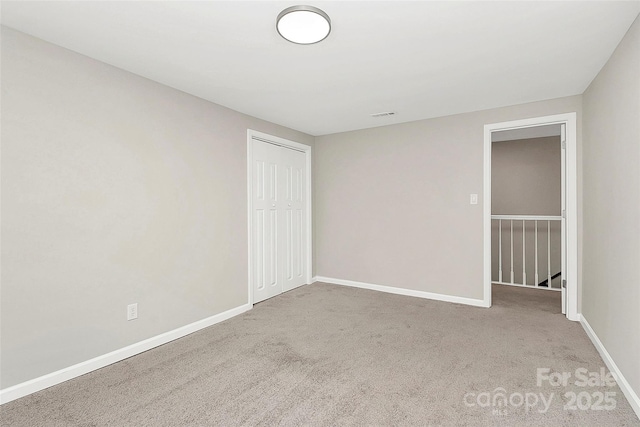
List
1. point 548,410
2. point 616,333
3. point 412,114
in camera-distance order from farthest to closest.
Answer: point 412,114 → point 616,333 → point 548,410

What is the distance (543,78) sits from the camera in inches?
104

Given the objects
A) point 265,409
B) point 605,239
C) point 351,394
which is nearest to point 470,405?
point 351,394

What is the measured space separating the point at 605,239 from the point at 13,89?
13.4 feet

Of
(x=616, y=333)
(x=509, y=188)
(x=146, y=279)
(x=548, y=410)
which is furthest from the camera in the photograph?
(x=509, y=188)

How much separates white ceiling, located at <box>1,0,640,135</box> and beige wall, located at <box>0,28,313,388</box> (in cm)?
22

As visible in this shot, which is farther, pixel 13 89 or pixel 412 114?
pixel 412 114

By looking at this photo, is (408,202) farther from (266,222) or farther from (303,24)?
(303,24)

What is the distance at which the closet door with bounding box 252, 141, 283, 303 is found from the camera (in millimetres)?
3762

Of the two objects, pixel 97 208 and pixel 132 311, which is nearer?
pixel 97 208

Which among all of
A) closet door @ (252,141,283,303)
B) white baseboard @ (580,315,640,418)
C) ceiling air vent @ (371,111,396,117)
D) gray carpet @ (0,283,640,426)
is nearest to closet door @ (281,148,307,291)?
closet door @ (252,141,283,303)

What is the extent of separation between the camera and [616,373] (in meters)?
2.04

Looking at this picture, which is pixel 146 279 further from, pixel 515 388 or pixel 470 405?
pixel 515 388

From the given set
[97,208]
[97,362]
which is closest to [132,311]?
[97,362]

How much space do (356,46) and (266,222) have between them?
2374 millimetres
